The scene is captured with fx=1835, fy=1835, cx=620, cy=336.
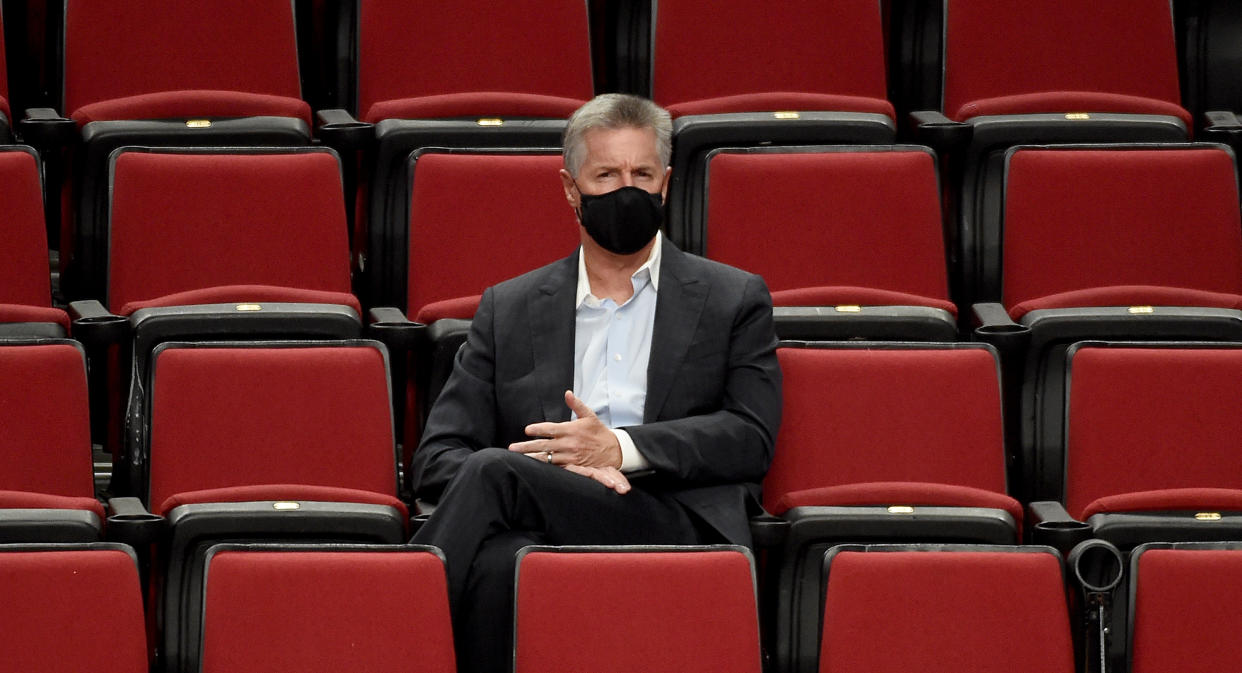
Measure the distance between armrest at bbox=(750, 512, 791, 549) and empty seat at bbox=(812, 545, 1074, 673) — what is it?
7cm

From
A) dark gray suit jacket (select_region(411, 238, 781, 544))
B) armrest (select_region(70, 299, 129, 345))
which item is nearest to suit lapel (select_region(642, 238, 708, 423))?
dark gray suit jacket (select_region(411, 238, 781, 544))

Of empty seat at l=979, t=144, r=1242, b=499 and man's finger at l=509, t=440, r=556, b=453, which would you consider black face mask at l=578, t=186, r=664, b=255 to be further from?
empty seat at l=979, t=144, r=1242, b=499

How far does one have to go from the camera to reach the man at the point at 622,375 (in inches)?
23.7

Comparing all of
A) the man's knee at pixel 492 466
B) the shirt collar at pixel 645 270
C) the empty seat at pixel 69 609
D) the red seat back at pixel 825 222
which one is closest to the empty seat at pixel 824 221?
the red seat back at pixel 825 222

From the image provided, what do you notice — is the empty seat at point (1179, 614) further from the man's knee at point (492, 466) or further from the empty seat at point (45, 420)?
the empty seat at point (45, 420)

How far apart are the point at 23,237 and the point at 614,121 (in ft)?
0.83

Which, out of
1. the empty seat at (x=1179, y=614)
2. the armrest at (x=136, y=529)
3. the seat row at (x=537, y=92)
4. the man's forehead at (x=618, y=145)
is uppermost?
the seat row at (x=537, y=92)

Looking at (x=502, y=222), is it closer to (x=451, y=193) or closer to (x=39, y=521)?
(x=451, y=193)

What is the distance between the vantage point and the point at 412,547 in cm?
52

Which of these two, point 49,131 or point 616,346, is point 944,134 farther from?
point 49,131

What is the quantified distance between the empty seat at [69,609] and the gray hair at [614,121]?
221 mm

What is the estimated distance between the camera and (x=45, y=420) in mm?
638

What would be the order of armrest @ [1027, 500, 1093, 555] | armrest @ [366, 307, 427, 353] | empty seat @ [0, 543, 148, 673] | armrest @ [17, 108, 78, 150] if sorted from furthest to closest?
1. armrest @ [17, 108, 78, 150]
2. armrest @ [366, 307, 427, 353]
3. armrest @ [1027, 500, 1093, 555]
4. empty seat @ [0, 543, 148, 673]

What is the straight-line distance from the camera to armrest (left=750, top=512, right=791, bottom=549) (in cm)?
60
